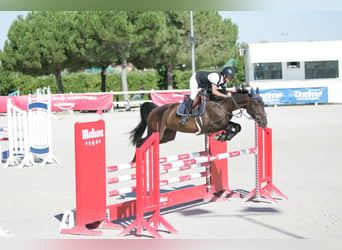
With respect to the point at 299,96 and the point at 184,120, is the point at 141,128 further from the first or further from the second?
the point at 299,96

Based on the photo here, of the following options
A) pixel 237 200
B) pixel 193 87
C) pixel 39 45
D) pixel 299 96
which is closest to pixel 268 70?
pixel 299 96

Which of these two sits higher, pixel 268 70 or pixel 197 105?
pixel 268 70

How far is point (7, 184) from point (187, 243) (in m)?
4.79

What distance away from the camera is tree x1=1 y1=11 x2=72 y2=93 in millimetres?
38031

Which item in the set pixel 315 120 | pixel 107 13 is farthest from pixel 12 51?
pixel 315 120

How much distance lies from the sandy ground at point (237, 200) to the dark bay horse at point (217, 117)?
1.10 m

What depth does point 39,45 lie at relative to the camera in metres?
38.5

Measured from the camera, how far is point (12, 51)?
3909 cm

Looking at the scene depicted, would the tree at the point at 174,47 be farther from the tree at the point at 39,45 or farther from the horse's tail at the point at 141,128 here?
the horse's tail at the point at 141,128

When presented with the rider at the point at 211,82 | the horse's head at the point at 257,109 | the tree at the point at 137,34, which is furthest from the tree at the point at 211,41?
the horse's head at the point at 257,109

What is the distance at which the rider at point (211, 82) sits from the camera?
848 centimetres

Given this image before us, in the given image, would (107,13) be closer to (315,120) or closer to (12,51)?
(12,51)

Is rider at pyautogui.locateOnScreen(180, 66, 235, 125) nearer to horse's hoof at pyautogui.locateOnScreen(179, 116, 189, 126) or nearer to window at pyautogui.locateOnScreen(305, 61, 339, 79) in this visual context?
horse's hoof at pyautogui.locateOnScreen(179, 116, 189, 126)

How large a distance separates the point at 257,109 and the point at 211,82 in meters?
0.79
